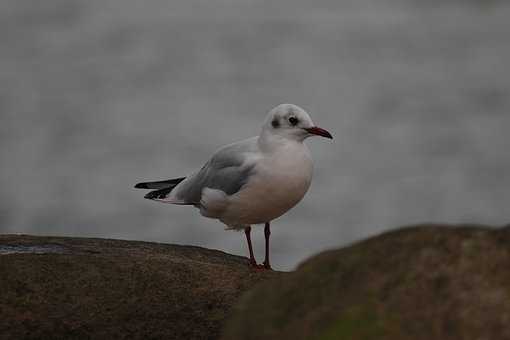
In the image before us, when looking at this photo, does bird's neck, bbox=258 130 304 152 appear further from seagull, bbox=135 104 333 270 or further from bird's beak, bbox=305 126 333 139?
bird's beak, bbox=305 126 333 139

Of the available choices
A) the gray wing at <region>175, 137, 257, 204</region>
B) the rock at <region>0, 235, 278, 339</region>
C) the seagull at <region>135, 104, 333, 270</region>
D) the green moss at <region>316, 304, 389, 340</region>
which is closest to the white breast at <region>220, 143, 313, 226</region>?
the seagull at <region>135, 104, 333, 270</region>

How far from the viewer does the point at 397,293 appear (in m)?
4.31

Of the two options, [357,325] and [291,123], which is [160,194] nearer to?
[291,123]

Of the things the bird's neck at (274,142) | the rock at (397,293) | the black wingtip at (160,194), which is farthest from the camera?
the black wingtip at (160,194)

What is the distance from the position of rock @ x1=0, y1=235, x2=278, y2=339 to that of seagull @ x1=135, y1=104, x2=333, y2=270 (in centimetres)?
94

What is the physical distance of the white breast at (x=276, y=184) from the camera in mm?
8055

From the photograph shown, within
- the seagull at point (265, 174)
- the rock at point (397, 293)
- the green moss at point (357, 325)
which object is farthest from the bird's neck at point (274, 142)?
the green moss at point (357, 325)

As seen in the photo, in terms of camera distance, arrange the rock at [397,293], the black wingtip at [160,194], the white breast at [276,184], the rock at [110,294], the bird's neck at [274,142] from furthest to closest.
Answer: the black wingtip at [160,194]
the bird's neck at [274,142]
the white breast at [276,184]
the rock at [110,294]
the rock at [397,293]

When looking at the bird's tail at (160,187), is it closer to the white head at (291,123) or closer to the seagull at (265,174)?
the seagull at (265,174)

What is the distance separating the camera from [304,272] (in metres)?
4.70

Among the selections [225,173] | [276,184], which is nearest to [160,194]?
[225,173]

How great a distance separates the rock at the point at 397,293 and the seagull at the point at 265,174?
10.8ft

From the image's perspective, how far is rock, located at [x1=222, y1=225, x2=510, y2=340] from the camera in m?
4.17

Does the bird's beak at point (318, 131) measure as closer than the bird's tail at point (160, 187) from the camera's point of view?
Yes
